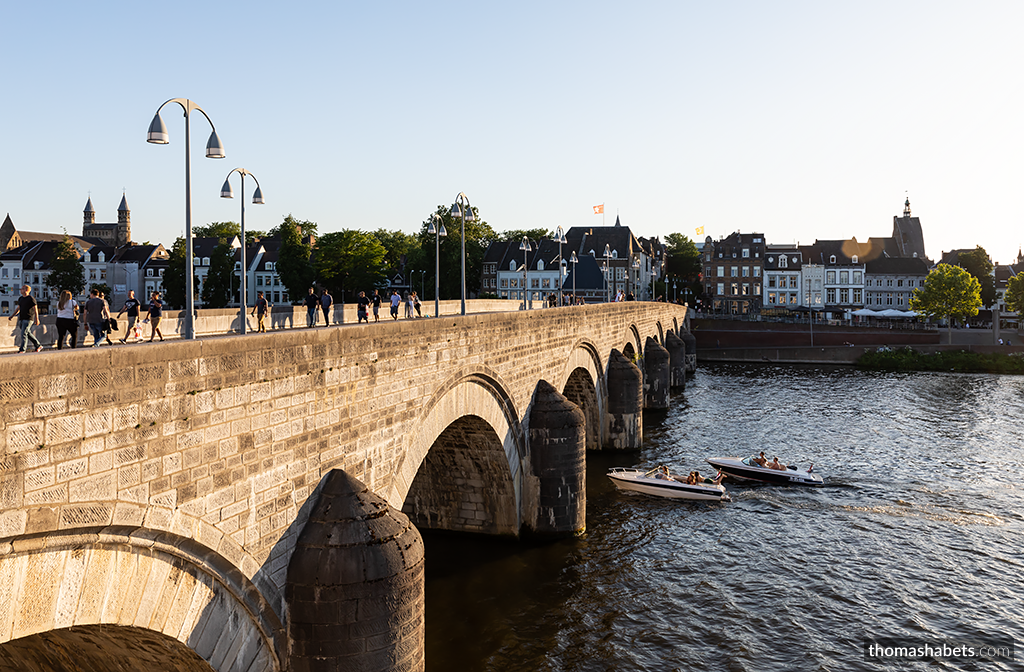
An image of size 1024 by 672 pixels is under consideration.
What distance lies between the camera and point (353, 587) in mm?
9648

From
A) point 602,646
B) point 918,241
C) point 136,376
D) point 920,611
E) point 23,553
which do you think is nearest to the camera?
point 23,553

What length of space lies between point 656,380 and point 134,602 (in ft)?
127

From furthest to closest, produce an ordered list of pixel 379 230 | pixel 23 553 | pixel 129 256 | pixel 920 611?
1. pixel 379 230
2. pixel 129 256
3. pixel 920 611
4. pixel 23 553

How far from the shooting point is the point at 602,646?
50.1ft

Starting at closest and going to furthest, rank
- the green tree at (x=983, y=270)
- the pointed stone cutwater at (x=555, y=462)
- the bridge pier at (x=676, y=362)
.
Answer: the pointed stone cutwater at (x=555, y=462)
the bridge pier at (x=676, y=362)
the green tree at (x=983, y=270)

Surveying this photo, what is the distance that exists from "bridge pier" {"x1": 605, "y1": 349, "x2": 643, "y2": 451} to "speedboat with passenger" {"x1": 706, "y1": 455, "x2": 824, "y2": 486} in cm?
443

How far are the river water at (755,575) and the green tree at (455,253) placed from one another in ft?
179

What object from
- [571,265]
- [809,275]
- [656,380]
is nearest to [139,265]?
[571,265]

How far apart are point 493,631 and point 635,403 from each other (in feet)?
59.5

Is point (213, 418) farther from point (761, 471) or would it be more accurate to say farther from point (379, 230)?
point (379, 230)

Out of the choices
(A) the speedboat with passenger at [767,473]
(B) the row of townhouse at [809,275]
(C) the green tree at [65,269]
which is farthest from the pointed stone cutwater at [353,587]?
(B) the row of townhouse at [809,275]

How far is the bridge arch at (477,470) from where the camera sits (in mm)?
17500

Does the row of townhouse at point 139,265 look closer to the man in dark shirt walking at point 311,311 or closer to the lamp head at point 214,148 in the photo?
the man in dark shirt walking at point 311,311

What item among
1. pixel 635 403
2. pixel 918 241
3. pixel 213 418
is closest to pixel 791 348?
pixel 635 403
